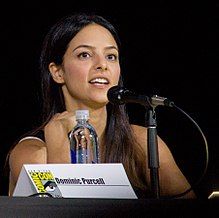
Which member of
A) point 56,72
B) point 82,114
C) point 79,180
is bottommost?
point 79,180

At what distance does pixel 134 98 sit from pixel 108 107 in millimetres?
763

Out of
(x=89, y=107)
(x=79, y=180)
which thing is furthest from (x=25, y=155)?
(x=79, y=180)

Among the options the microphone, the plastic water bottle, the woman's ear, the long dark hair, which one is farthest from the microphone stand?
the woman's ear

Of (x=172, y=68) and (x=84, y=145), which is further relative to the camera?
(x=172, y=68)

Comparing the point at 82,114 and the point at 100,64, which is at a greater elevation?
the point at 100,64

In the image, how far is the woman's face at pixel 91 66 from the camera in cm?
171

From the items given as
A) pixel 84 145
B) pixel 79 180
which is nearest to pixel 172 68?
pixel 84 145

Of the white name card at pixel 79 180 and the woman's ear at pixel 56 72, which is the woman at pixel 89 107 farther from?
the white name card at pixel 79 180

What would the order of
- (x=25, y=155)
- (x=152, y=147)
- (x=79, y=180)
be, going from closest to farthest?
(x=79, y=180)
(x=152, y=147)
(x=25, y=155)

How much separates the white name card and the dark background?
0.93 metres

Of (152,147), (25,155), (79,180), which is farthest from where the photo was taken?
(25,155)

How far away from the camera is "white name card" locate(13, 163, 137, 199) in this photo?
73 centimetres

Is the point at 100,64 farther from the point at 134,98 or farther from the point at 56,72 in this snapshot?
the point at 134,98

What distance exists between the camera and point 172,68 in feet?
5.89
